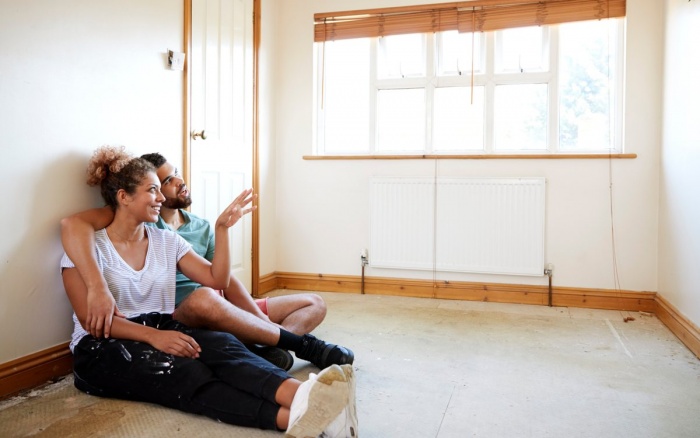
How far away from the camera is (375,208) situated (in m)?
3.84

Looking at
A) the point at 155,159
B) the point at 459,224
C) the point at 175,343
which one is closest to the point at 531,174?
the point at 459,224

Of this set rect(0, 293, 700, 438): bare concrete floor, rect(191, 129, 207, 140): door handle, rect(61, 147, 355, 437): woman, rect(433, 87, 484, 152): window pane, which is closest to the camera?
rect(61, 147, 355, 437): woman

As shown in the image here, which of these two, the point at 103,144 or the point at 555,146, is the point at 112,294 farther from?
the point at 555,146

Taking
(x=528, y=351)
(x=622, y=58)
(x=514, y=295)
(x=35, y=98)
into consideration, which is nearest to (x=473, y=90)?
(x=622, y=58)

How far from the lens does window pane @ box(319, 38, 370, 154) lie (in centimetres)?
399

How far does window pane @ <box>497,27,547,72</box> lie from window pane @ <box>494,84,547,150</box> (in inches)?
5.3

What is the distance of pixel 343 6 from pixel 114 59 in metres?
A: 2.07

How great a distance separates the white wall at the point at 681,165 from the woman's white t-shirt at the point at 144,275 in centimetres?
240

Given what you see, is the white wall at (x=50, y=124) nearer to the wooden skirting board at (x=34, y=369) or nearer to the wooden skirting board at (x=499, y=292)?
the wooden skirting board at (x=34, y=369)

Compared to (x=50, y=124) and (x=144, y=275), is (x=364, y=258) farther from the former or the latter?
(x=50, y=124)

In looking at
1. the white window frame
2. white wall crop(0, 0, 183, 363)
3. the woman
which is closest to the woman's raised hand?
the woman

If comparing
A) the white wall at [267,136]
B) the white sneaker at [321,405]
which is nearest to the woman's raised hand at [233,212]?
the white sneaker at [321,405]

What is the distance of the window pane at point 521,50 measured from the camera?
363 cm

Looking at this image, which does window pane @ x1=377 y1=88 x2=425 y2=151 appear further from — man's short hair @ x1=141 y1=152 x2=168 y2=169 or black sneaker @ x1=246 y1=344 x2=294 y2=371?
black sneaker @ x1=246 y1=344 x2=294 y2=371
